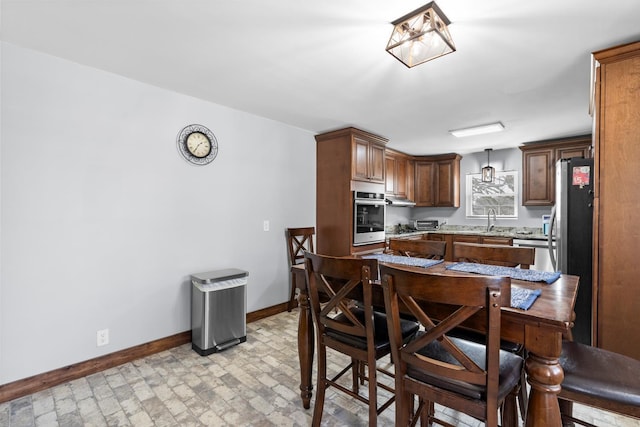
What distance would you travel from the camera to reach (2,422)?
1803 millimetres

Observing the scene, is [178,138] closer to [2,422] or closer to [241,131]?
[241,131]

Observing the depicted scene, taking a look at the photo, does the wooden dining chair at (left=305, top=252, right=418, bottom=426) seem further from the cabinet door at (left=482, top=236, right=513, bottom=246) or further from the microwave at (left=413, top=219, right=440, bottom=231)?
the microwave at (left=413, top=219, right=440, bottom=231)

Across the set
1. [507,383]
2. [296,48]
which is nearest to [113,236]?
[296,48]

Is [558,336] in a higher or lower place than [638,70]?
lower

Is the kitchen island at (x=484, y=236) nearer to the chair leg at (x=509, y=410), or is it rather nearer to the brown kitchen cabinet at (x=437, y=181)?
the brown kitchen cabinet at (x=437, y=181)

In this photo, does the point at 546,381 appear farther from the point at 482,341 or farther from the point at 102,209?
the point at 102,209

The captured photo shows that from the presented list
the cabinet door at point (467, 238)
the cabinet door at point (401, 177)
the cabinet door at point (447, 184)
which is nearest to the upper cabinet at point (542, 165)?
the cabinet door at point (467, 238)

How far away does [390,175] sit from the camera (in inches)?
197

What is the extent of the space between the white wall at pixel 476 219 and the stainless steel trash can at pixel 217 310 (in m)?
3.48

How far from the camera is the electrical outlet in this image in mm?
2377

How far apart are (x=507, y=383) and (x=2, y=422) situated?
2786mm

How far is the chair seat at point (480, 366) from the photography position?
1154 millimetres

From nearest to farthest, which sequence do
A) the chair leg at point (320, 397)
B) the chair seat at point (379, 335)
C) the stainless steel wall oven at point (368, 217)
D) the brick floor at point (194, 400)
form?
the chair seat at point (379, 335) < the chair leg at point (320, 397) < the brick floor at point (194, 400) < the stainless steel wall oven at point (368, 217)

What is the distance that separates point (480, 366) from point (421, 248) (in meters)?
1.25
